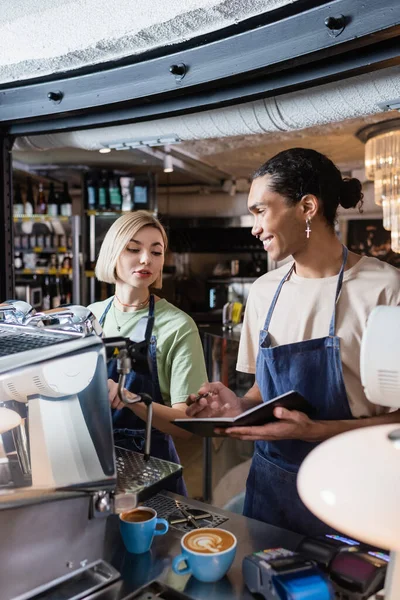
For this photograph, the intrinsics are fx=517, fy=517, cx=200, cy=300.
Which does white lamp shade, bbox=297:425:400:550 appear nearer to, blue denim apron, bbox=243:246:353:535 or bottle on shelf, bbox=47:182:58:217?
blue denim apron, bbox=243:246:353:535

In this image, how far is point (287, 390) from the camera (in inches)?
70.6

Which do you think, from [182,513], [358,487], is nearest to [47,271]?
[182,513]

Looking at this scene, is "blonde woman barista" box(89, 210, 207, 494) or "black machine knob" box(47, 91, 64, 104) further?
"black machine knob" box(47, 91, 64, 104)

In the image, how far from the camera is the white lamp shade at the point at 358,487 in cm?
62

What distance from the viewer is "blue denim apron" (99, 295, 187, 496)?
6.42 feet

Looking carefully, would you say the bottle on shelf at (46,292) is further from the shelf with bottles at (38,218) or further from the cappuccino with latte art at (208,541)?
the cappuccino with latte art at (208,541)

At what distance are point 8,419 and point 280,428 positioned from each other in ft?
2.47

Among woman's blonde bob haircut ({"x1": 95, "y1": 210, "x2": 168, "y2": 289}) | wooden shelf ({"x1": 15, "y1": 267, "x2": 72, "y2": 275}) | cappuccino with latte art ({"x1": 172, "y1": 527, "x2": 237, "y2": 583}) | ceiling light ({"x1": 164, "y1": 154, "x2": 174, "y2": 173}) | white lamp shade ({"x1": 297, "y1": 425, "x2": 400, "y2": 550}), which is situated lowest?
cappuccino with latte art ({"x1": 172, "y1": 527, "x2": 237, "y2": 583})

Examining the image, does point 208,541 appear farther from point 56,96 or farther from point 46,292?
point 46,292

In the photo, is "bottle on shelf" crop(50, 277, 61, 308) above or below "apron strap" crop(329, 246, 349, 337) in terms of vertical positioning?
below

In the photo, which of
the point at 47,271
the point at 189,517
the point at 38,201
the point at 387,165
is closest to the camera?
the point at 189,517

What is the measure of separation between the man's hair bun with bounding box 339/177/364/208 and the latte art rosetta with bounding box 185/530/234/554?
119cm

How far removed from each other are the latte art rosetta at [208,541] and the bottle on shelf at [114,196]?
5179 millimetres

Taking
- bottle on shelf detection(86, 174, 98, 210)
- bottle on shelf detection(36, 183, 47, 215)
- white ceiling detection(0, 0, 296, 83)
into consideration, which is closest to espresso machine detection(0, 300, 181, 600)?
white ceiling detection(0, 0, 296, 83)
